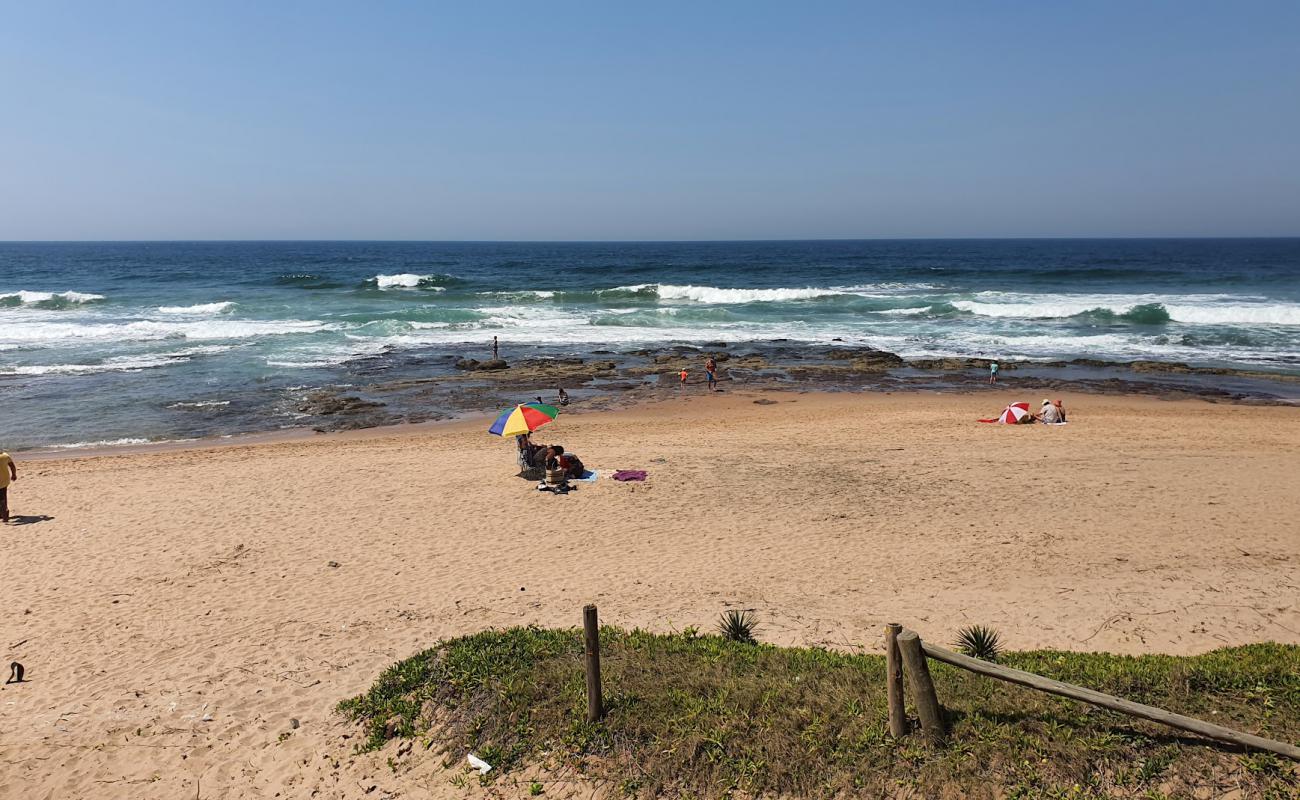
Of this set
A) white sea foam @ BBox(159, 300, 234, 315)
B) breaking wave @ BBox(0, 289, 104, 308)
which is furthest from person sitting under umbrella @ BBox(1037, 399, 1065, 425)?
breaking wave @ BBox(0, 289, 104, 308)

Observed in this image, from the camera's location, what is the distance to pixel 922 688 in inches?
215

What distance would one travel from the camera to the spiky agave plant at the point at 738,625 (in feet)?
26.0

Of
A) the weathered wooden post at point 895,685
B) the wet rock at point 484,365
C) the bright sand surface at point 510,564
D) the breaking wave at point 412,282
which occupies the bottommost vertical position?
the bright sand surface at point 510,564

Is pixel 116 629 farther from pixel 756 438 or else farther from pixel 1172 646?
pixel 756 438

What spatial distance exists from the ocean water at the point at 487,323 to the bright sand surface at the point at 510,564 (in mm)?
8409

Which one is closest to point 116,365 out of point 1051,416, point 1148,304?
point 1051,416

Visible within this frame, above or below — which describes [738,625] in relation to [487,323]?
below

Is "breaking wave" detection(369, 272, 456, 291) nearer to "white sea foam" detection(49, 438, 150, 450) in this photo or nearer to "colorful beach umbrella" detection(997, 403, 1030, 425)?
"white sea foam" detection(49, 438, 150, 450)

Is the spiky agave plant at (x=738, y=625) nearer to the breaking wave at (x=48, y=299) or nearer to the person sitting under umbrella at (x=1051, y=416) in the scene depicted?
the person sitting under umbrella at (x=1051, y=416)

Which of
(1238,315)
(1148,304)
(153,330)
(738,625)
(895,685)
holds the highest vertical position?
(1148,304)

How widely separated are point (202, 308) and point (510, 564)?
43886mm

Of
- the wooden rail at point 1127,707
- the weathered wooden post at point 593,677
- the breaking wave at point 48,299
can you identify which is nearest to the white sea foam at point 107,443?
the weathered wooden post at point 593,677

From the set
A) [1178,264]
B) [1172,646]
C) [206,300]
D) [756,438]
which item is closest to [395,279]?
[206,300]

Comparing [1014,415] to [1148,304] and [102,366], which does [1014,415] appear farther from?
[1148,304]
